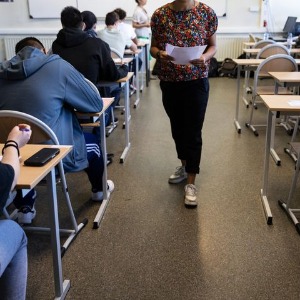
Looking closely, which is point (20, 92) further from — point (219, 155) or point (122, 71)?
point (219, 155)

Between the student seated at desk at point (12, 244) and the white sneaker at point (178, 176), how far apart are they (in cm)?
173

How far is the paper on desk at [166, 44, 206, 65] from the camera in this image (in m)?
2.30

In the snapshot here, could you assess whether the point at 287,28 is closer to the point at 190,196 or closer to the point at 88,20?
the point at 88,20

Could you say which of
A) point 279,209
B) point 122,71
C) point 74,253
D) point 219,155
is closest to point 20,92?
point 74,253

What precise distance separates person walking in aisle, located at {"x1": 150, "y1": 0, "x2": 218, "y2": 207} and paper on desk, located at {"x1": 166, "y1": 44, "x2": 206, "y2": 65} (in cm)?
4

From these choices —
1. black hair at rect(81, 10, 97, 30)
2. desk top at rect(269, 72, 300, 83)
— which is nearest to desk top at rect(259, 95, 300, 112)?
desk top at rect(269, 72, 300, 83)

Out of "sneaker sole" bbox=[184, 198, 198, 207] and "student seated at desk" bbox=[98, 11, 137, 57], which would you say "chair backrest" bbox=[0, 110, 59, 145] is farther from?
"student seated at desk" bbox=[98, 11, 137, 57]

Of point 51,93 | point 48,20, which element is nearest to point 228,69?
point 48,20

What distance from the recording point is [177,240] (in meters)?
2.28

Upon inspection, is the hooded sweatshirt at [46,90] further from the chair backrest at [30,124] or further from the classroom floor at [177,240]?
the classroom floor at [177,240]

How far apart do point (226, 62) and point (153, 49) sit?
5687 mm

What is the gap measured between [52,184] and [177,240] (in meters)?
0.95

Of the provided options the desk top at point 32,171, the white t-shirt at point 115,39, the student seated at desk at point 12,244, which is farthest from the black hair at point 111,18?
the student seated at desk at point 12,244

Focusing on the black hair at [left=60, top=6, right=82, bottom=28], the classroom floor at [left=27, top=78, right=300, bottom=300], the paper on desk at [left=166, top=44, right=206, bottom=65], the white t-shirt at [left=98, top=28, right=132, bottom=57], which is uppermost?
the black hair at [left=60, top=6, right=82, bottom=28]
